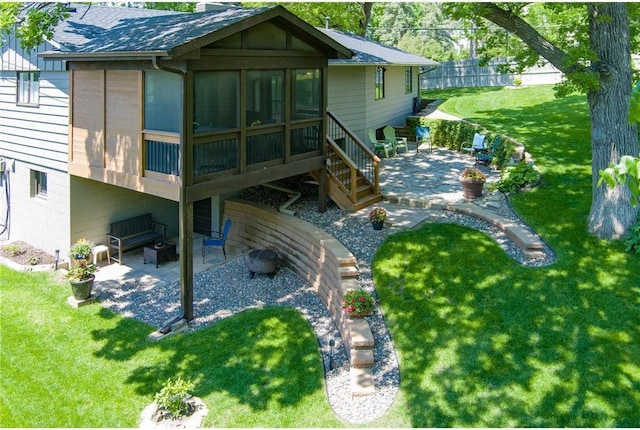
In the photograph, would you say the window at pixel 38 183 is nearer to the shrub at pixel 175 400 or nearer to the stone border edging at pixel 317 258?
the stone border edging at pixel 317 258

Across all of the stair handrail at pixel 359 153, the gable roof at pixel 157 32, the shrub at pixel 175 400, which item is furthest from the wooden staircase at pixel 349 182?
the shrub at pixel 175 400

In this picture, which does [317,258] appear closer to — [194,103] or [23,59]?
[194,103]

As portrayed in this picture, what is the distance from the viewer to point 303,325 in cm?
1030

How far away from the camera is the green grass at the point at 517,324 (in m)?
7.71

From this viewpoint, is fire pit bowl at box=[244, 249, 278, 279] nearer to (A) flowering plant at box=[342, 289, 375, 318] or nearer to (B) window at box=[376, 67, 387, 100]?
(A) flowering plant at box=[342, 289, 375, 318]

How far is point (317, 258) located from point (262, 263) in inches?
48.9

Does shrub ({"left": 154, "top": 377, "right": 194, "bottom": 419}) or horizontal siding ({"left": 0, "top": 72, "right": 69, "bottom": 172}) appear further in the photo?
horizontal siding ({"left": 0, "top": 72, "right": 69, "bottom": 172})

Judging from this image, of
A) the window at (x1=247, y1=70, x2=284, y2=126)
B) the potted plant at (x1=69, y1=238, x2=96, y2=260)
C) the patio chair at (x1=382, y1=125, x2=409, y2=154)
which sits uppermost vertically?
the window at (x1=247, y1=70, x2=284, y2=126)

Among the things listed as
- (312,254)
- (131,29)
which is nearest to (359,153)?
(312,254)

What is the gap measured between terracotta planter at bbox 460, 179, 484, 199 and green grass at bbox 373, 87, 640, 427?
1002 mm

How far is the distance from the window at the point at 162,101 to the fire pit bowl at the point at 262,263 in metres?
3.22

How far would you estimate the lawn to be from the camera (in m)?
7.87

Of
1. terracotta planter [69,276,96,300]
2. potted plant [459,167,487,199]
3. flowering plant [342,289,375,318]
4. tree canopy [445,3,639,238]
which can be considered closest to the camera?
flowering plant [342,289,375,318]

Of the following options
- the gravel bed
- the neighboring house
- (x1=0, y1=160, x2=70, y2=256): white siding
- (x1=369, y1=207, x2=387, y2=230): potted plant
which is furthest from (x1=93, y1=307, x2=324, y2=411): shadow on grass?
the neighboring house
